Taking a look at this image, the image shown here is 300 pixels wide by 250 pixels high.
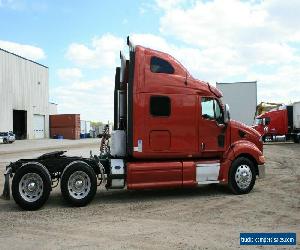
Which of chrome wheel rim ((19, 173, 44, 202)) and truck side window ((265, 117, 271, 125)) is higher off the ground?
truck side window ((265, 117, 271, 125))

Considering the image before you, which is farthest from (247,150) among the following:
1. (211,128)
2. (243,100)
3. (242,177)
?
(243,100)

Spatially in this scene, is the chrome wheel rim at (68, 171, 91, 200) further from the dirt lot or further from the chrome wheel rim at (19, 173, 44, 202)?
the chrome wheel rim at (19, 173, 44, 202)

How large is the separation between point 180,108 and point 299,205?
11.9 ft

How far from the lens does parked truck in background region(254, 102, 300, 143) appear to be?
126 feet

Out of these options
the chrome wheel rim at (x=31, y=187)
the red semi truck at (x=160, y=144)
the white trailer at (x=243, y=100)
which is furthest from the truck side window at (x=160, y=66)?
the white trailer at (x=243, y=100)

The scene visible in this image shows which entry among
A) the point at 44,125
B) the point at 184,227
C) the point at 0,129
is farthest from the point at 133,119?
the point at 44,125

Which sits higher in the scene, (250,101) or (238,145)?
(250,101)

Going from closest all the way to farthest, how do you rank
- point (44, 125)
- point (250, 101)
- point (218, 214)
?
point (218, 214)
point (250, 101)
point (44, 125)

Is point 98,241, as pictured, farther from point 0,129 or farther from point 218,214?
point 0,129

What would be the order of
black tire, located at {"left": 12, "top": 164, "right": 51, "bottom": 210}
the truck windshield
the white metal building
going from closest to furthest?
1. black tire, located at {"left": 12, "top": 164, "right": 51, "bottom": 210}
2. the truck windshield
3. the white metal building

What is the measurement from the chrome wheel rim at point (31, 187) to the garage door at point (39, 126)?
184 feet

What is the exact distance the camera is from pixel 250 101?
31953 mm

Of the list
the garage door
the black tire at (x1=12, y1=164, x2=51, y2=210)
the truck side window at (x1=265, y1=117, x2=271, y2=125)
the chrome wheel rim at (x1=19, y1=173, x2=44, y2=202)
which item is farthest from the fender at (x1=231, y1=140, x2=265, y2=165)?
the garage door

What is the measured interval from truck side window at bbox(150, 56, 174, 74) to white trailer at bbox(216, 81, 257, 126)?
21.6m
